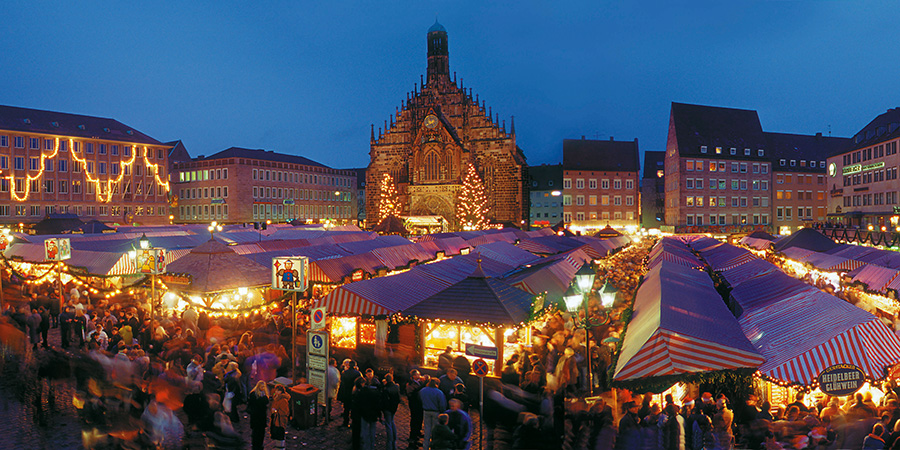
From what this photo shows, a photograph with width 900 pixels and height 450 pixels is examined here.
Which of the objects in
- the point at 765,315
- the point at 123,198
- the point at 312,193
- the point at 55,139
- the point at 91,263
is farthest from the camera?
the point at 312,193

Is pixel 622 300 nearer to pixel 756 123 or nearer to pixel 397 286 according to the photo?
pixel 397 286

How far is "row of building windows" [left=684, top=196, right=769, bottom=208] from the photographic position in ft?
229

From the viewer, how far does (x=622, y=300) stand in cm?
2111

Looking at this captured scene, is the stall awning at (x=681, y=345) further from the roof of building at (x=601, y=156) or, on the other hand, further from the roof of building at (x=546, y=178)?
the roof of building at (x=546, y=178)

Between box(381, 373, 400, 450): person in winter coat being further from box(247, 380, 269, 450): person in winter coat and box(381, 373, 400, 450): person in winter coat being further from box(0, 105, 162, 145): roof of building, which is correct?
box(0, 105, 162, 145): roof of building

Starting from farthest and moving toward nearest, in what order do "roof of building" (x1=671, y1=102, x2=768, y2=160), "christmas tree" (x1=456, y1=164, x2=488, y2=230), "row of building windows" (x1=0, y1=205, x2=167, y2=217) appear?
"roof of building" (x1=671, y1=102, x2=768, y2=160), "christmas tree" (x1=456, y1=164, x2=488, y2=230), "row of building windows" (x1=0, y1=205, x2=167, y2=217)

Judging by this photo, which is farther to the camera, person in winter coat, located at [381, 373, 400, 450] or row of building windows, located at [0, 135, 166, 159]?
row of building windows, located at [0, 135, 166, 159]

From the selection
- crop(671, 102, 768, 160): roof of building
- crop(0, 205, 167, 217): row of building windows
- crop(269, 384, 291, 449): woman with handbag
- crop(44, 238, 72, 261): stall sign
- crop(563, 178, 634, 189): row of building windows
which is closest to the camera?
crop(269, 384, 291, 449): woman with handbag

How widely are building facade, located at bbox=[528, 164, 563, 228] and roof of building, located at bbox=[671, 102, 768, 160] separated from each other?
63.0ft

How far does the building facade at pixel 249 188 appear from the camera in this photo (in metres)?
74.8

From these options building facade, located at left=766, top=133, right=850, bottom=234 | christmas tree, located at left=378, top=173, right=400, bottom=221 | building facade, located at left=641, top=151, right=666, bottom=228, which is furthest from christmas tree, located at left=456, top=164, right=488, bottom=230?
building facade, located at left=766, top=133, right=850, bottom=234

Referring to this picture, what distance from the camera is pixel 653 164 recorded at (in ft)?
283

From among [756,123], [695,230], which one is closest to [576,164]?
[695,230]

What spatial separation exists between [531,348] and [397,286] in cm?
354
